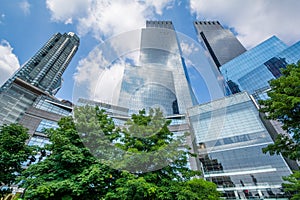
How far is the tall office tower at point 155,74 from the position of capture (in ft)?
15.8

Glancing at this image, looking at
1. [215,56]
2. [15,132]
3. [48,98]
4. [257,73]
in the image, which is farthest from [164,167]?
[215,56]

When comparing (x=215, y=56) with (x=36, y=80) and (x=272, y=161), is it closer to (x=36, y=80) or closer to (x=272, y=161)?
(x=272, y=161)

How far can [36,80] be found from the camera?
2226 inches

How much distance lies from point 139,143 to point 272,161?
2699cm

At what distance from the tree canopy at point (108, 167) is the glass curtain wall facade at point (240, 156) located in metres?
14.7

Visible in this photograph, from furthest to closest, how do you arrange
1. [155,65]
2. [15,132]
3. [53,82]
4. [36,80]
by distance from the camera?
[53,82], [36,80], [15,132], [155,65]

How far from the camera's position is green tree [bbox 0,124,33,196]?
24.9ft

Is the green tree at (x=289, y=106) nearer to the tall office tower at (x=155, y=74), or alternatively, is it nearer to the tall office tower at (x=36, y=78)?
the tall office tower at (x=155, y=74)

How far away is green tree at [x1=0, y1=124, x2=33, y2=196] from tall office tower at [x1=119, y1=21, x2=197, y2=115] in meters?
7.58

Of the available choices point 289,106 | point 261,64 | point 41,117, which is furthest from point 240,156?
point 41,117

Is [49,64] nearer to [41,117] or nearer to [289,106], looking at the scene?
[41,117]

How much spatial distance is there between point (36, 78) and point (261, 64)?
268 ft

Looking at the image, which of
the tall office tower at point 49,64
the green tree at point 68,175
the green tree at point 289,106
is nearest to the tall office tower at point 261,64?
the green tree at point 289,106

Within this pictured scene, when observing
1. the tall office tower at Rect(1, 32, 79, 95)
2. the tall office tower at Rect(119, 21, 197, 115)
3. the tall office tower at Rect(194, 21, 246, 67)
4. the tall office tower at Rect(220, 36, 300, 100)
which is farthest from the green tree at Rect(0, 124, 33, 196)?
the tall office tower at Rect(194, 21, 246, 67)
